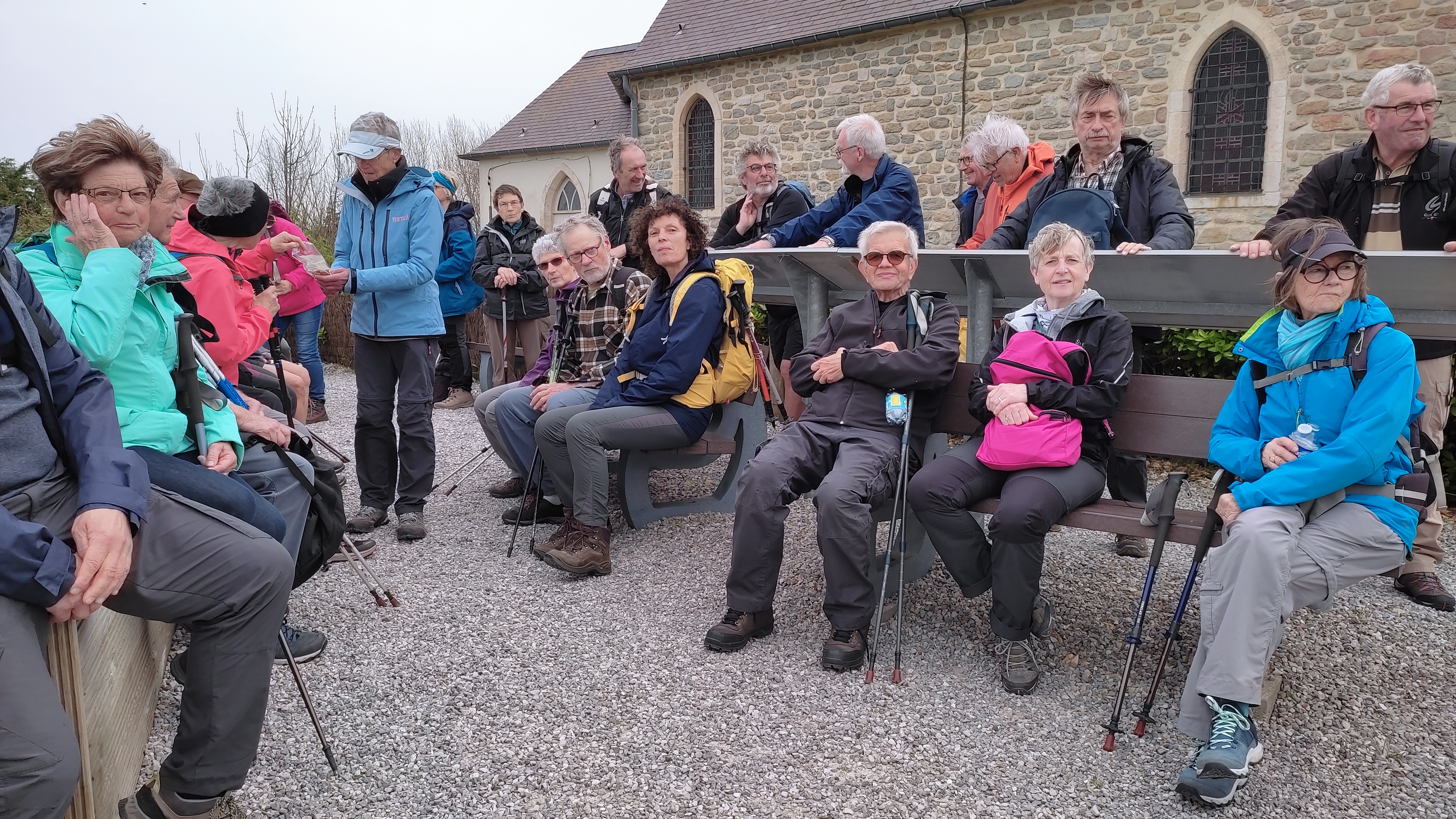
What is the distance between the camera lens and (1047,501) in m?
3.16

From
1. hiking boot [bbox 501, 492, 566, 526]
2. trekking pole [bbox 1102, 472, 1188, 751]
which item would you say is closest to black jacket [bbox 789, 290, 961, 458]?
trekking pole [bbox 1102, 472, 1188, 751]

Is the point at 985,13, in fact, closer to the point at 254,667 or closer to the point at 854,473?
the point at 854,473

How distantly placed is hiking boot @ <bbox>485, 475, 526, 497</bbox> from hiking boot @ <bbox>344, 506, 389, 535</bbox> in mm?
786

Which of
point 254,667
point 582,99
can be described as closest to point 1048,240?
point 254,667

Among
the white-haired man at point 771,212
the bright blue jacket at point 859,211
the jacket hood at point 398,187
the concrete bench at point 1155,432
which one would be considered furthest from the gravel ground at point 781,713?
the white-haired man at point 771,212

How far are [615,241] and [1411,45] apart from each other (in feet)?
33.2

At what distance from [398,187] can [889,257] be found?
8.57 feet

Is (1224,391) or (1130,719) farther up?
→ (1224,391)

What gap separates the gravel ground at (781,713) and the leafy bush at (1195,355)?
6.04 ft

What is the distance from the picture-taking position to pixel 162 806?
2.15 m

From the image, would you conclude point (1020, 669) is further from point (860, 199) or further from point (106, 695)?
point (860, 199)

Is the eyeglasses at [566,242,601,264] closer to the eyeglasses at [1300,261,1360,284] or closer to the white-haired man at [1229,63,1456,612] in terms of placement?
the white-haired man at [1229,63,1456,612]

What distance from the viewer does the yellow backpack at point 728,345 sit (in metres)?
4.55

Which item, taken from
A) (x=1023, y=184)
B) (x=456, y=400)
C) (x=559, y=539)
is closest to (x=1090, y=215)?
(x=1023, y=184)
